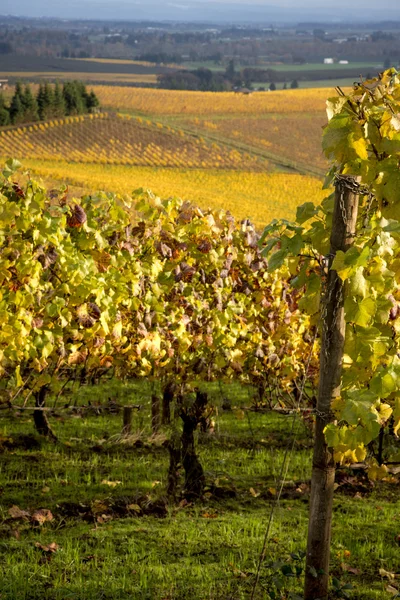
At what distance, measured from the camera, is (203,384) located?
12.6m

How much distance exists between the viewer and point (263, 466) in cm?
899

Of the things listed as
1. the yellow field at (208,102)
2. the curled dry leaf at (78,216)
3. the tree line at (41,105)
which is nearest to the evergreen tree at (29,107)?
the tree line at (41,105)

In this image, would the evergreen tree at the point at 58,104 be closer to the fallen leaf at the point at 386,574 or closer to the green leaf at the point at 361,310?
the fallen leaf at the point at 386,574

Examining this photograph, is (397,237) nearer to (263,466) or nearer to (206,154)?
(263,466)

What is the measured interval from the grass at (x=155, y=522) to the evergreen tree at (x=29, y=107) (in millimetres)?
77552

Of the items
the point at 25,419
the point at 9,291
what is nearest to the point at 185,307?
the point at 9,291

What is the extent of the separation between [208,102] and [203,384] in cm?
10385

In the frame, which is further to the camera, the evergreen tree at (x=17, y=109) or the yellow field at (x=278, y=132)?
the evergreen tree at (x=17, y=109)

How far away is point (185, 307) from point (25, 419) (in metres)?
3.54

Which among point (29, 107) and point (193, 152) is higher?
point (29, 107)

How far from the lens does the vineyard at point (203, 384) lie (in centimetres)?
416

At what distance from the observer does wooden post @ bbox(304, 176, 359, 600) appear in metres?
4.17

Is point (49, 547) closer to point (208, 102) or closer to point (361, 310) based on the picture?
point (361, 310)

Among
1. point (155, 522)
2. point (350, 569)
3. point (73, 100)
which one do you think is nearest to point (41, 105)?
point (73, 100)
